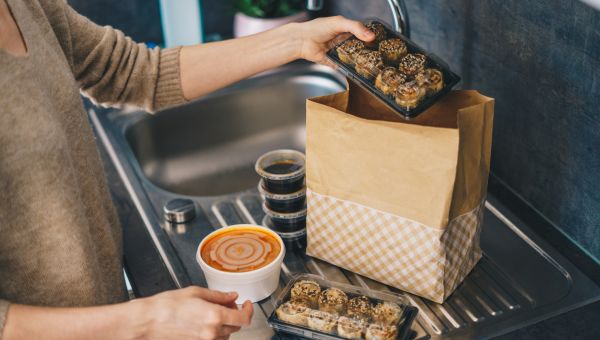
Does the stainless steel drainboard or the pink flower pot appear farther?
the pink flower pot

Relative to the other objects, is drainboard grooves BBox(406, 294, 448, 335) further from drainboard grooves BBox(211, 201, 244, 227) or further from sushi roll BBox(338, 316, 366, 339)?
drainboard grooves BBox(211, 201, 244, 227)

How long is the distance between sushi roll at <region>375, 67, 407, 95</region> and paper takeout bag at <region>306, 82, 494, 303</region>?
6 cm

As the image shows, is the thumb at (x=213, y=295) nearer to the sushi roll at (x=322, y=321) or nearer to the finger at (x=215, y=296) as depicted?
the finger at (x=215, y=296)

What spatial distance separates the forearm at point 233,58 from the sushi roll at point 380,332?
0.52m

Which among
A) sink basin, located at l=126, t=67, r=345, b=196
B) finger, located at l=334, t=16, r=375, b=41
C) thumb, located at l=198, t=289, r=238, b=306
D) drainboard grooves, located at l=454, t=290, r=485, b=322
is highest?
finger, located at l=334, t=16, r=375, b=41

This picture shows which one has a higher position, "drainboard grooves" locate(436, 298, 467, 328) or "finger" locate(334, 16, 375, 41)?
"finger" locate(334, 16, 375, 41)

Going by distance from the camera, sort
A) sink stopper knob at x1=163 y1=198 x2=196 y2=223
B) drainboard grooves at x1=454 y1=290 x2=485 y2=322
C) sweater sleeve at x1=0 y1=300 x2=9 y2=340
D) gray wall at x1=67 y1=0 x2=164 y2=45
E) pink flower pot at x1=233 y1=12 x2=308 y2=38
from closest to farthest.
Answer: sweater sleeve at x1=0 y1=300 x2=9 y2=340
drainboard grooves at x1=454 y1=290 x2=485 y2=322
sink stopper knob at x1=163 y1=198 x2=196 y2=223
pink flower pot at x1=233 y1=12 x2=308 y2=38
gray wall at x1=67 y1=0 x2=164 y2=45

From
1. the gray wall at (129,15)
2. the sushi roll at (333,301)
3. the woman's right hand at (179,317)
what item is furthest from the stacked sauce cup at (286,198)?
the gray wall at (129,15)

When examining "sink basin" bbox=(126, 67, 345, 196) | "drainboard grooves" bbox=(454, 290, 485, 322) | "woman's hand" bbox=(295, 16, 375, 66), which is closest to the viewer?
"drainboard grooves" bbox=(454, 290, 485, 322)

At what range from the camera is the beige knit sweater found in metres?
0.90

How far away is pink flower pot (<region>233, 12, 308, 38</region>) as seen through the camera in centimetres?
181

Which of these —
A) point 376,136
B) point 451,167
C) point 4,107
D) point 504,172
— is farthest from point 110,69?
point 504,172

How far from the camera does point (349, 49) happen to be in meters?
1.06

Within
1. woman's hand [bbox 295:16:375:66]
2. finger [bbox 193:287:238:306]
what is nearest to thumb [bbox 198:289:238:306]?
finger [bbox 193:287:238:306]
